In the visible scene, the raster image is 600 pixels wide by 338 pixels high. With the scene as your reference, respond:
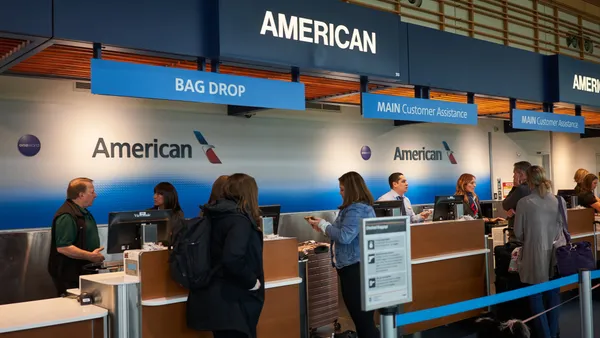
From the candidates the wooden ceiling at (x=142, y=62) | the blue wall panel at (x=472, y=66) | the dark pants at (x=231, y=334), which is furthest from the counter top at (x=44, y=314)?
the blue wall panel at (x=472, y=66)

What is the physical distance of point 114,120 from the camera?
6.52m

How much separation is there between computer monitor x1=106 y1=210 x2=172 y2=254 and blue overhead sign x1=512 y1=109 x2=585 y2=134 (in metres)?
5.11

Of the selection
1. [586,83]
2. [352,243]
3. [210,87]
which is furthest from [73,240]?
[586,83]

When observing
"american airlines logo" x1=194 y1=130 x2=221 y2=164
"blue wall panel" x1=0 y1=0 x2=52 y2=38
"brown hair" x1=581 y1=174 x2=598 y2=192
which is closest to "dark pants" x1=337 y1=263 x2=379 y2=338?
"blue wall panel" x1=0 y1=0 x2=52 y2=38

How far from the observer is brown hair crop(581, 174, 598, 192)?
7486 millimetres

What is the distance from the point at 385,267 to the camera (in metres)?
2.84

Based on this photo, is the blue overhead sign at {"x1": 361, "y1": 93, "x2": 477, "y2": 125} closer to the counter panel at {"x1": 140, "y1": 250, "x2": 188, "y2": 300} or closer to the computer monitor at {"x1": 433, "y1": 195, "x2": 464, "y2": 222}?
the computer monitor at {"x1": 433, "y1": 195, "x2": 464, "y2": 222}

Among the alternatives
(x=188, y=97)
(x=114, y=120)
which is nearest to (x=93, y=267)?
(x=188, y=97)

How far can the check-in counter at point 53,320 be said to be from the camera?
3.10 meters

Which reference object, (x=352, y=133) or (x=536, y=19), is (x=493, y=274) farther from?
(x=536, y=19)

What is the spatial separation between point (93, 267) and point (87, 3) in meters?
1.94

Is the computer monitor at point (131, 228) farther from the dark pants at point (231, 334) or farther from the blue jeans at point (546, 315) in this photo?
the blue jeans at point (546, 315)

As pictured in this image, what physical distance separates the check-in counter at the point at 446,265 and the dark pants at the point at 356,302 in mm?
1031

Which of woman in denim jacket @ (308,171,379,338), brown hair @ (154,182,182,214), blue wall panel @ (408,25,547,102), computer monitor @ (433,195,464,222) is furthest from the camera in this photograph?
blue wall panel @ (408,25,547,102)
